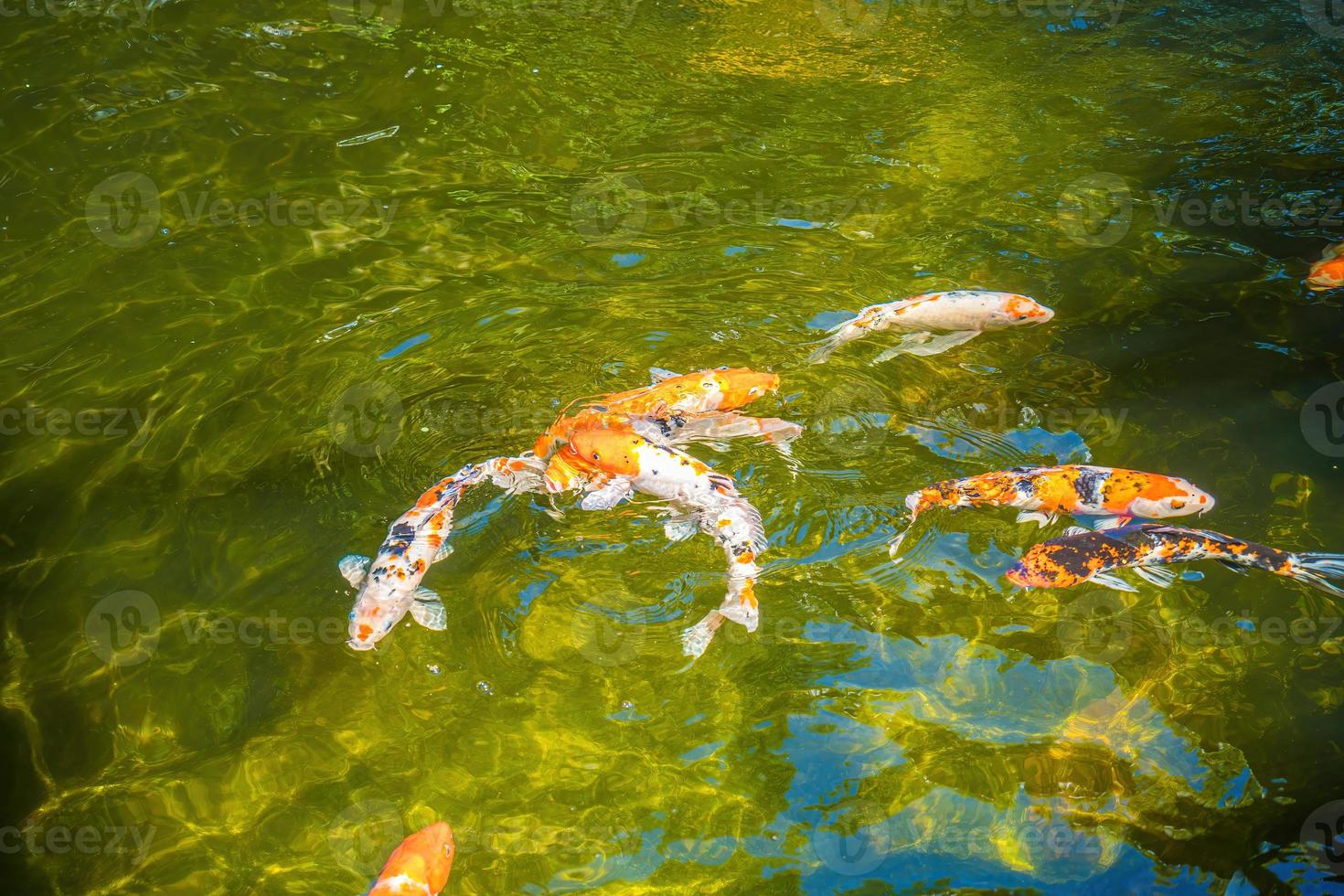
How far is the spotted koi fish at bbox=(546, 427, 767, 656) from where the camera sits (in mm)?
4953

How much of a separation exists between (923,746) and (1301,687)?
1.83 meters

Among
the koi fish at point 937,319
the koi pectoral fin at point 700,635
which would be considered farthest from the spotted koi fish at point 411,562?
the koi fish at point 937,319

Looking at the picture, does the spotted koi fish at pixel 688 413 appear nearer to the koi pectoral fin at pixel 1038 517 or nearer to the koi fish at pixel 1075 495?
the koi fish at pixel 1075 495

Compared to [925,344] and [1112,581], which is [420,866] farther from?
[925,344]

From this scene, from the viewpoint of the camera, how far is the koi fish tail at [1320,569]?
4.72 m

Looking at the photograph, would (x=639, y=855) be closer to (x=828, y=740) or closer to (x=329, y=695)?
(x=828, y=740)

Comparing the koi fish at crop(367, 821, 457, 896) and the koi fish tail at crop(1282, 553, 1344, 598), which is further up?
the koi fish tail at crop(1282, 553, 1344, 598)

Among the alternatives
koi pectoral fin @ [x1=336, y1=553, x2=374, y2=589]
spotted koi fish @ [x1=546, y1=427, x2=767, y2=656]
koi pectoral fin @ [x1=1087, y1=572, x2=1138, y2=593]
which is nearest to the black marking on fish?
koi pectoral fin @ [x1=1087, y1=572, x2=1138, y2=593]

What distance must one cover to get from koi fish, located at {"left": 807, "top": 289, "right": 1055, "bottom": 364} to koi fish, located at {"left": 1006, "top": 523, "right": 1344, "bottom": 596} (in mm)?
1787

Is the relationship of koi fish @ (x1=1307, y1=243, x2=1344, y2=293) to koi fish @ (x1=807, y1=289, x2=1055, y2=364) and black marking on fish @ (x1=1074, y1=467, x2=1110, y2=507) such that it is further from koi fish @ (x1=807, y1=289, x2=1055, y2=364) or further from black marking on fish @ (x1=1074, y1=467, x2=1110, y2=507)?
black marking on fish @ (x1=1074, y1=467, x2=1110, y2=507)

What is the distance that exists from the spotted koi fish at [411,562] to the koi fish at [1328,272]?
5393 millimetres

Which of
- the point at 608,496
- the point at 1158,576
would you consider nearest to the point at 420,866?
the point at 608,496

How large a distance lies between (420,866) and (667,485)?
2143 mm

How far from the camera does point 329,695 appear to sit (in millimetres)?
4758
